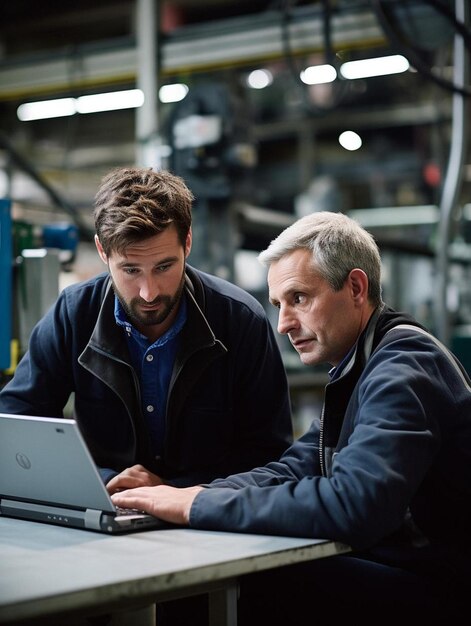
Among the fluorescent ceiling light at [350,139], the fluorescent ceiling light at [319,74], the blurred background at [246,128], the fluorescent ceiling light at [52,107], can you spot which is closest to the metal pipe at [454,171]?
the blurred background at [246,128]

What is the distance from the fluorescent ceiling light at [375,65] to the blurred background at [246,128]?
0.03 meters

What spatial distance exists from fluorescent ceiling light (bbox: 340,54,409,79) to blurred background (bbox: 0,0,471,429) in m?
0.03

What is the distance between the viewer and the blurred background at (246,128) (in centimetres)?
347

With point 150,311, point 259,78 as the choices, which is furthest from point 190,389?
point 259,78

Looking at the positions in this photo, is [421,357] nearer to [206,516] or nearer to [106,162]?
[206,516]

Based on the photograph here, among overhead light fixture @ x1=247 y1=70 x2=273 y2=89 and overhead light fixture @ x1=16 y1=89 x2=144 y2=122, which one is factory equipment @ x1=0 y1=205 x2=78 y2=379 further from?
overhead light fixture @ x1=247 y1=70 x2=273 y2=89

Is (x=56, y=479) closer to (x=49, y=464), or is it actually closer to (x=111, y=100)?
A: (x=49, y=464)

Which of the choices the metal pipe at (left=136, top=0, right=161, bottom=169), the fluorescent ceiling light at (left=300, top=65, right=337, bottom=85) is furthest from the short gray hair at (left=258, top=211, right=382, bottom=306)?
the fluorescent ceiling light at (left=300, top=65, right=337, bottom=85)

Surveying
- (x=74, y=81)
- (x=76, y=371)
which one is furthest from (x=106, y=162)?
(x=76, y=371)

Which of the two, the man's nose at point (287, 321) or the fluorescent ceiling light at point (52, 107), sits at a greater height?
the fluorescent ceiling light at point (52, 107)

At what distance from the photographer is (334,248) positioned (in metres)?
1.88

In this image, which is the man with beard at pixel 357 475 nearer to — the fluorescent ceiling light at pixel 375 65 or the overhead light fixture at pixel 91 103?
the overhead light fixture at pixel 91 103

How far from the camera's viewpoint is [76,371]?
7.62 ft

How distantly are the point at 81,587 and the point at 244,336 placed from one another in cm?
110
